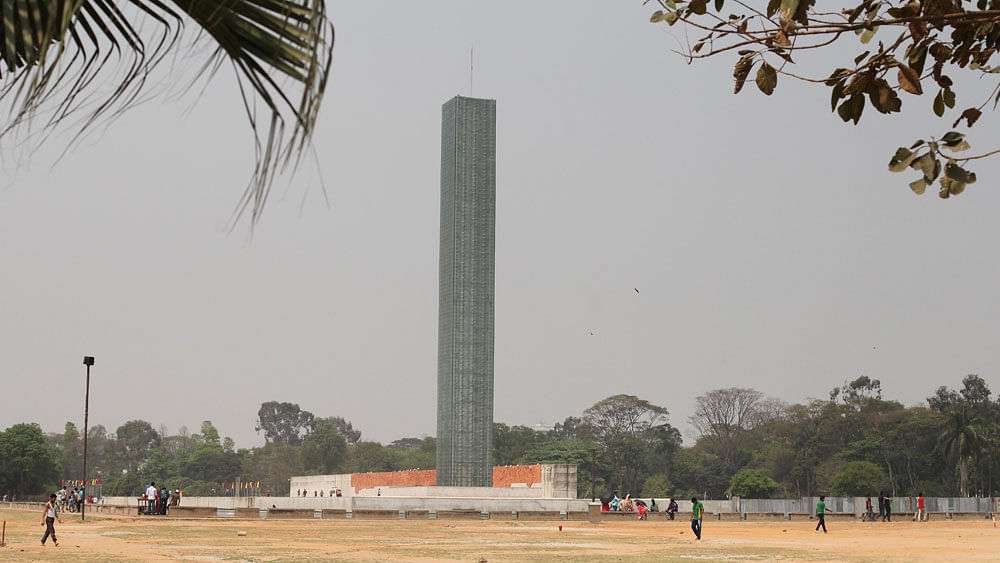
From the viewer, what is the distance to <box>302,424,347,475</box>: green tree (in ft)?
397

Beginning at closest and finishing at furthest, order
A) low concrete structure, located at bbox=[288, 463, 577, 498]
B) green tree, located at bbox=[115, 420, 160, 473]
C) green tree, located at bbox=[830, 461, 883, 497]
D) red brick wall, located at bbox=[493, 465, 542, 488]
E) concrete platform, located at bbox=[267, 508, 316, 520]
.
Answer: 1. concrete platform, located at bbox=[267, 508, 316, 520]
2. low concrete structure, located at bbox=[288, 463, 577, 498]
3. red brick wall, located at bbox=[493, 465, 542, 488]
4. green tree, located at bbox=[830, 461, 883, 497]
5. green tree, located at bbox=[115, 420, 160, 473]

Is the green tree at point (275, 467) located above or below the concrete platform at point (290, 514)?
below

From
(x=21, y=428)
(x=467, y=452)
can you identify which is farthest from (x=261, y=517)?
(x=21, y=428)

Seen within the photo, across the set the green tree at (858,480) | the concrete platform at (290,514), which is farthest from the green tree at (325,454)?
the concrete platform at (290,514)

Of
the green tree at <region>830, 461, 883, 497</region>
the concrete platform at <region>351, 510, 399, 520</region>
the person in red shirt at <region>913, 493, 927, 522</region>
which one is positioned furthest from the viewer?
the green tree at <region>830, 461, 883, 497</region>

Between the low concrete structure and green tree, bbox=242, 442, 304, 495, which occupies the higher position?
the low concrete structure

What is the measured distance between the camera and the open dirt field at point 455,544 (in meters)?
22.5

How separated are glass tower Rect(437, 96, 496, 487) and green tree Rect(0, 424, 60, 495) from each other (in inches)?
1445

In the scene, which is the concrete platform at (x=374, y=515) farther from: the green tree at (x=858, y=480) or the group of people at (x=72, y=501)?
the green tree at (x=858, y=480)

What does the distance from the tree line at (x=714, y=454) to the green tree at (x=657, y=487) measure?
0.46 ft

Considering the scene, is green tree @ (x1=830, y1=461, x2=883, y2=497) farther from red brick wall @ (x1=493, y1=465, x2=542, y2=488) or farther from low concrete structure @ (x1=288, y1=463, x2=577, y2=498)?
red brick wall @ (x1=493, y1=465, x2=542, y2=488)

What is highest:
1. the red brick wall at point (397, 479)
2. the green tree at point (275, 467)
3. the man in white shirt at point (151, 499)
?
the man in white shirt at point (151, 499)

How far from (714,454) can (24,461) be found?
58.3 metres

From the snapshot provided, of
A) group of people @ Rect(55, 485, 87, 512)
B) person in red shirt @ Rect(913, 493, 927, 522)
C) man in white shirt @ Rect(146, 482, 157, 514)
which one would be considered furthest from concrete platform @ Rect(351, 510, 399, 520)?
person in red shirt @ Rect(913, 493, 927, 522)
